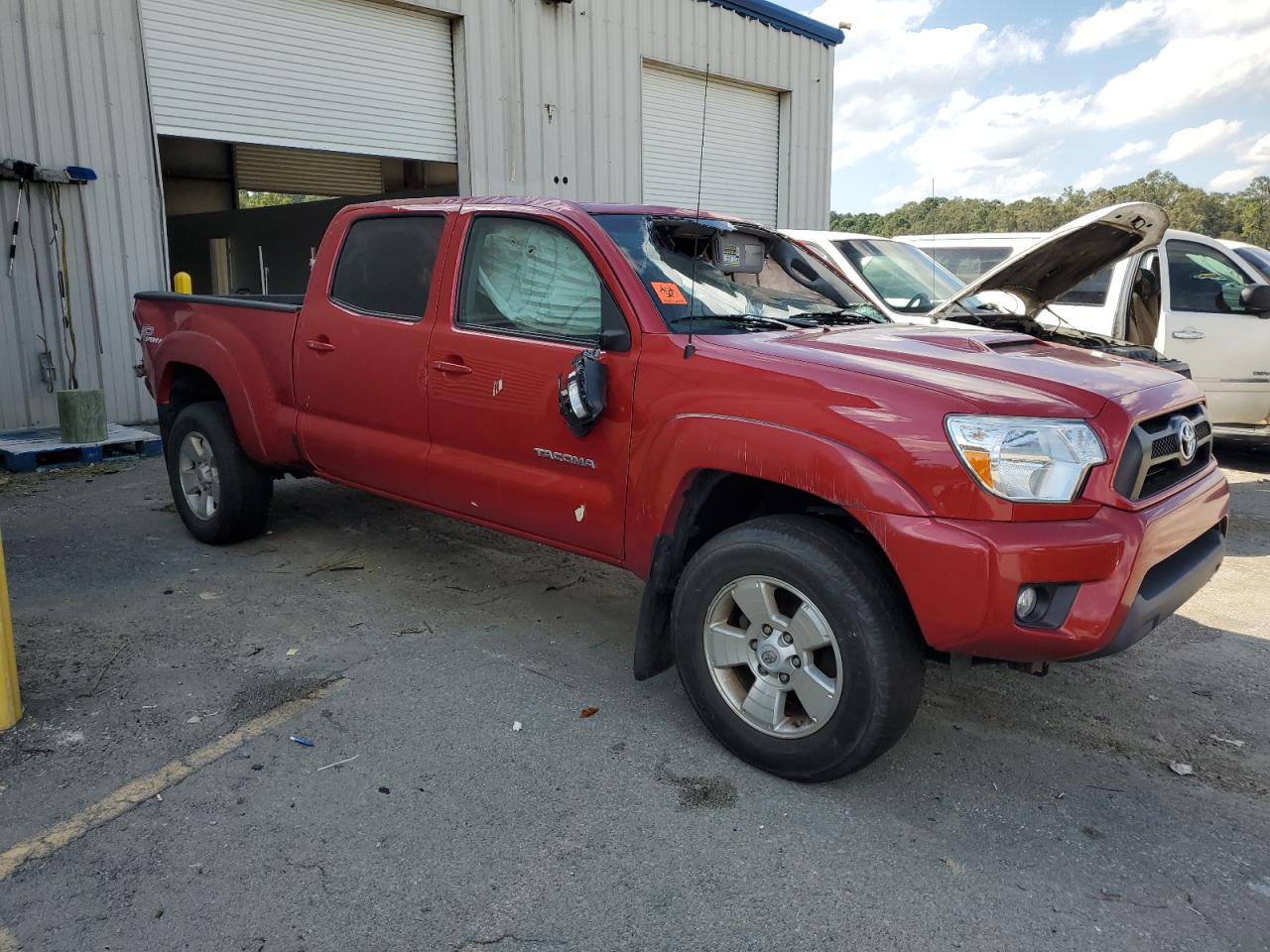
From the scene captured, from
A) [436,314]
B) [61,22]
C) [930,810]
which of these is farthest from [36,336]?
[930,810]

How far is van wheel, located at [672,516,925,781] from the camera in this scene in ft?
9.69

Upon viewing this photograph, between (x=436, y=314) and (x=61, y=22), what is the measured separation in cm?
691

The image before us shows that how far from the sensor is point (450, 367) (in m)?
4.21

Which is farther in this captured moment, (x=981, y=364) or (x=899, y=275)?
(x=899, y=275)

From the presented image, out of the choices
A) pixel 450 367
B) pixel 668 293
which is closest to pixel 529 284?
pixel 450 367

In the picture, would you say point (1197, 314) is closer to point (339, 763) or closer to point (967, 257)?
point (967, 257)

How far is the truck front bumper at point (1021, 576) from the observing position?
276 cm

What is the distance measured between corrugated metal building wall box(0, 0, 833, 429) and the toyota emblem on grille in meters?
9.20

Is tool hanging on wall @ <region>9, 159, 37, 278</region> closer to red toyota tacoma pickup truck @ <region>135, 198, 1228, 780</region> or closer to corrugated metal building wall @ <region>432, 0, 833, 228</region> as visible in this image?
corrugated metal building wall @ <region>432, 0, 833, 228</region>

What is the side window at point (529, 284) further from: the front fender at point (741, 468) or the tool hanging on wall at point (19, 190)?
the tool hanging on wall at point (19, 190)

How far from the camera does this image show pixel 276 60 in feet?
34.0

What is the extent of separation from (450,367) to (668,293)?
3.44 feet

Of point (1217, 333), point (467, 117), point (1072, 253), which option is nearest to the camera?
point (1072, 253)

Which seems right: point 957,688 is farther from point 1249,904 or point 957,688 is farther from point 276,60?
point 276,60
